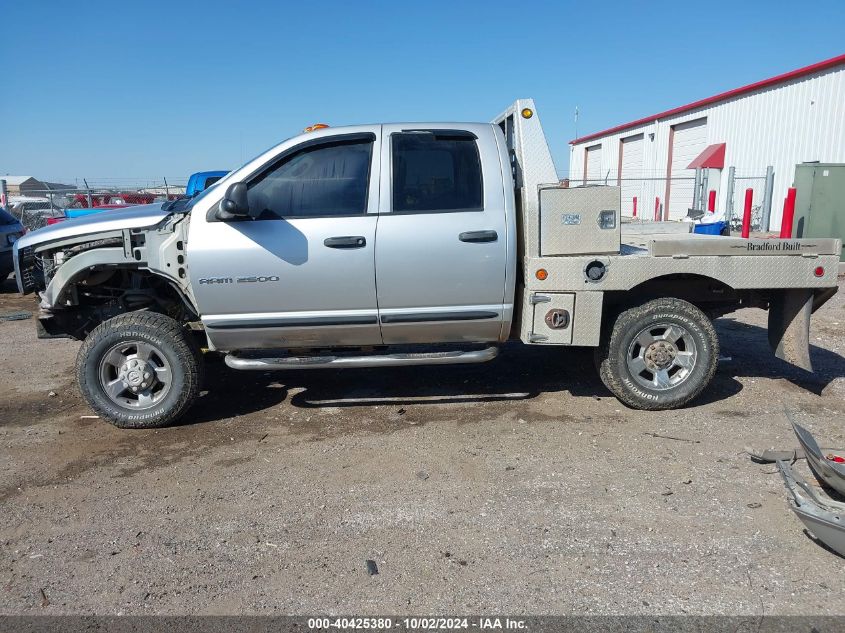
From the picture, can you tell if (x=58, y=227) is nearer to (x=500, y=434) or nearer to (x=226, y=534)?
(x=226, y=534)

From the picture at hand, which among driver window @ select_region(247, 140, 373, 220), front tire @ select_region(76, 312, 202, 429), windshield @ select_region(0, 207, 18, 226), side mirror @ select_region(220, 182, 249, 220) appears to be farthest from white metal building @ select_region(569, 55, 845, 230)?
windshield @ select_region(0, 207, 18, 226)

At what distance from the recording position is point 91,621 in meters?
2.79

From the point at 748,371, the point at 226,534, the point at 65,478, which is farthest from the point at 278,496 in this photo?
the point at 748,371

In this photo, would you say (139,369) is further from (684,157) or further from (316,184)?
(684,157)

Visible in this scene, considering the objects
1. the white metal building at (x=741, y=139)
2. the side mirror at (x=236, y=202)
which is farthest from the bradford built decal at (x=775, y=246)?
the white metal building at (x=741, y=139)

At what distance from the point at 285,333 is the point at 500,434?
177 centimetres

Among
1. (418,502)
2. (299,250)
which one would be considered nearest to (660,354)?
(418,502)

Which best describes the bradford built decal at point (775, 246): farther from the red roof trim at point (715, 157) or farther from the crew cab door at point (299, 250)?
the red roof trim at point (715, 157)

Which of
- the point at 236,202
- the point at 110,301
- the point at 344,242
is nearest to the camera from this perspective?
the point at 236,202

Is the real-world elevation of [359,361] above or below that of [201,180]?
below

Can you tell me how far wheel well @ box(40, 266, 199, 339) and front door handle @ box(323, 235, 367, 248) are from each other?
4.64 feet

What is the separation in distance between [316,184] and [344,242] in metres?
0.51

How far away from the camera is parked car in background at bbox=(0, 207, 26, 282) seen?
1145cm

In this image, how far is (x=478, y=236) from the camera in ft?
15.2
